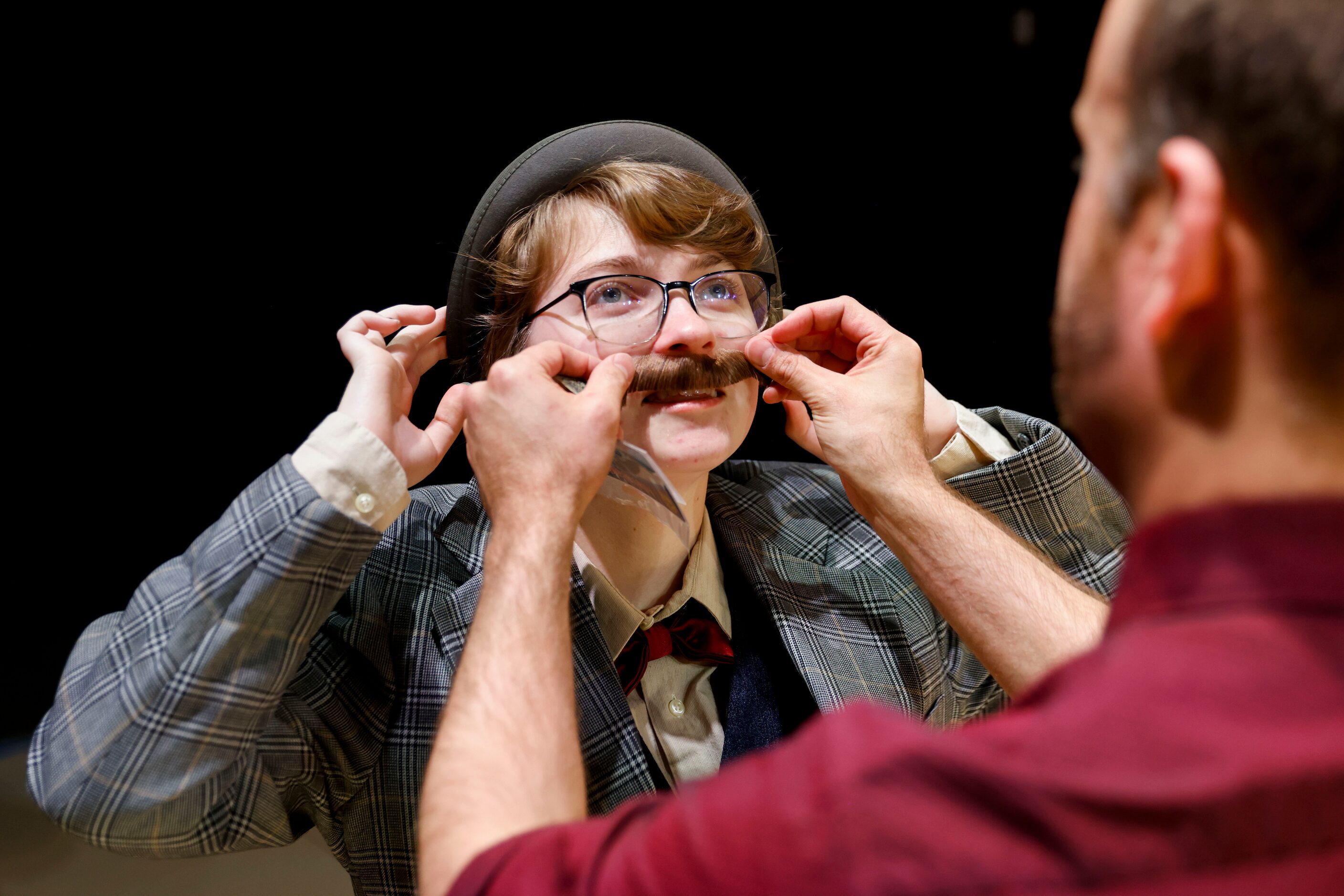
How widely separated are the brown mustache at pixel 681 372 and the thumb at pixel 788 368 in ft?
0.16

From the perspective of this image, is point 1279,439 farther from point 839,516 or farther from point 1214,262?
point 839,516

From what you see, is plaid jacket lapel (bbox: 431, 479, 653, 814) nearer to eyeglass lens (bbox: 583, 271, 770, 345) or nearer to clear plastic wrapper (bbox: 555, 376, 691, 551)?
clear plastic wrapper (bbox: 555, 376, 691, 551)

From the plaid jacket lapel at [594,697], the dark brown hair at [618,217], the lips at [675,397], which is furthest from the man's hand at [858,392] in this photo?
the plaid jacket lapel at [594,697]

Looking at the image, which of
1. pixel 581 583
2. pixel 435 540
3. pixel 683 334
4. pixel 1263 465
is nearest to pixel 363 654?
pixel 435 540

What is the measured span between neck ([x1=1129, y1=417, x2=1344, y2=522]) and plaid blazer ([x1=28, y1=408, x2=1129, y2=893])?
850mm

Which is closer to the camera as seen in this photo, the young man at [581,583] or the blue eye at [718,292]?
the young man at [581,583]

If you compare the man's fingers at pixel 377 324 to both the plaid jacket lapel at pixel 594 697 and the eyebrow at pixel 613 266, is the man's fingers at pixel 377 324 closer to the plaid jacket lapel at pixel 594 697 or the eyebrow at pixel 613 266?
the eyebrow at pixel 613 266

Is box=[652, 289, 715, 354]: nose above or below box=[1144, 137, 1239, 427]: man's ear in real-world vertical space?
below

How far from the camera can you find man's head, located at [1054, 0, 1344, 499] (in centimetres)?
69

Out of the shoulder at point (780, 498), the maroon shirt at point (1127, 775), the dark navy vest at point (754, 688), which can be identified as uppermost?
the maroon shirt at point (1127, 775)

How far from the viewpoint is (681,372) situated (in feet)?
5.04

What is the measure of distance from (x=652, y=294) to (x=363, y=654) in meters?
0.71

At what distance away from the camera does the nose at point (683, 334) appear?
5.02 feet

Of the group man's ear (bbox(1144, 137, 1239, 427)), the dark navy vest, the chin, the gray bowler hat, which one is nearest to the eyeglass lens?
the chin
